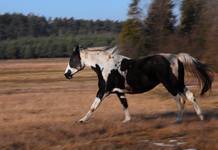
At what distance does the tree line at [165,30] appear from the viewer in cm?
2506

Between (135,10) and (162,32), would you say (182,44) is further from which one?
(135,10)

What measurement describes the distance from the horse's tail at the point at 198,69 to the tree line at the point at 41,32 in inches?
4852

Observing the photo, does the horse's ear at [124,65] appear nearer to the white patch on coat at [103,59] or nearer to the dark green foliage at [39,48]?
the white patch on coat at [103,59]

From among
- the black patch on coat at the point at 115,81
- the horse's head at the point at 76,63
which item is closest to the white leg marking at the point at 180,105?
the black patch on coat at the point at 115,81

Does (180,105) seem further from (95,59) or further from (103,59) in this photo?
(95,59)

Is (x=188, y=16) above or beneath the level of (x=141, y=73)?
above

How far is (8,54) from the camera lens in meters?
137

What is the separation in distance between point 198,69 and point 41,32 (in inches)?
6545

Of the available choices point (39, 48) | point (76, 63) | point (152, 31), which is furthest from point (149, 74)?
point (39, 48)

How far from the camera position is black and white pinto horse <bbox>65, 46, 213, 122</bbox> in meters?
12.6

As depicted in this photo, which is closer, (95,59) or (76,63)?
(95,59)

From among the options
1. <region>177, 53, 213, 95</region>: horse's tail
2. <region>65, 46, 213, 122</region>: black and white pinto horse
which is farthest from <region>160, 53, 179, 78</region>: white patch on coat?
<region>177, 53, 213, 95</region>: horse's tail

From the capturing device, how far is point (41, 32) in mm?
177375

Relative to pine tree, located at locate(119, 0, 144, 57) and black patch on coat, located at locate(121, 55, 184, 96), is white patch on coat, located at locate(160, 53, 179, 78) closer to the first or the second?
black patch on coat, located at locate(121, 55, 184, 96)
